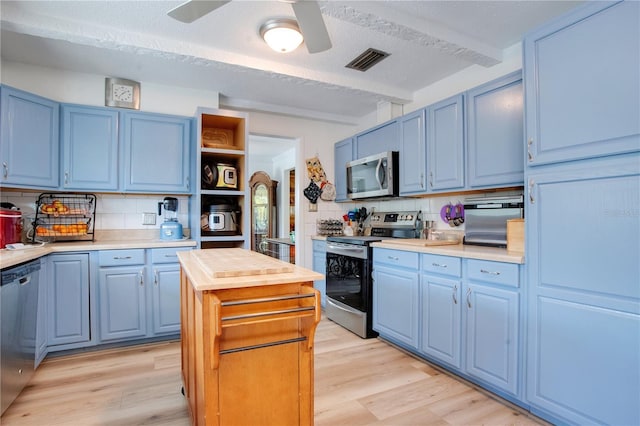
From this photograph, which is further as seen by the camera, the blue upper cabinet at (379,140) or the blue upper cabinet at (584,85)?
the blue upper cabinet at (379,140)

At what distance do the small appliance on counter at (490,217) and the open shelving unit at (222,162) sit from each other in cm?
202

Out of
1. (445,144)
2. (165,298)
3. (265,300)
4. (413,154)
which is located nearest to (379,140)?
(413,154)

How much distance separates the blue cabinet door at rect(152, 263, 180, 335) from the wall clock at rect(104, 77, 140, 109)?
1572 millimetres

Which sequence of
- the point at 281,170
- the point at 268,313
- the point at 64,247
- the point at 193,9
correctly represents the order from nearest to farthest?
1. the point at 268,313
2. the point at 193,9
3. the point at 64,247
4. the point at 281,170

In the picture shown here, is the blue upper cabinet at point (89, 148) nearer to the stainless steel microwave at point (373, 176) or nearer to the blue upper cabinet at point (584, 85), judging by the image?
the stainless steel microwave at point (373, 176)

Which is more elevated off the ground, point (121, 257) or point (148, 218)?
point (148, 218)

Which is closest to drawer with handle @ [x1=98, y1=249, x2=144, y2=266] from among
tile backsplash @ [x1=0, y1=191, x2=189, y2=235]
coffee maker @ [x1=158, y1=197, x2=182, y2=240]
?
coffee maker @ [x1=158, y1=197, x2=182, y2=240]

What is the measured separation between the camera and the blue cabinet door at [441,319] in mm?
2281

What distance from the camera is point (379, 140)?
356 cm

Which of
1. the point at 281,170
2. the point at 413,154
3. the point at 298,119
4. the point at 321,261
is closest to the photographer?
the point at 413,154

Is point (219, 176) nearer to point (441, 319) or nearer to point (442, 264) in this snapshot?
point (442, 264)

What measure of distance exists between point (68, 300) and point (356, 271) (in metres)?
2.46

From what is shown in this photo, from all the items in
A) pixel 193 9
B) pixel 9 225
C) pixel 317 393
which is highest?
pixel 193 9

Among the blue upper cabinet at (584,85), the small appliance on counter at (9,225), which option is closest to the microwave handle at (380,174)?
the blue upper cabinet at (584,85)
